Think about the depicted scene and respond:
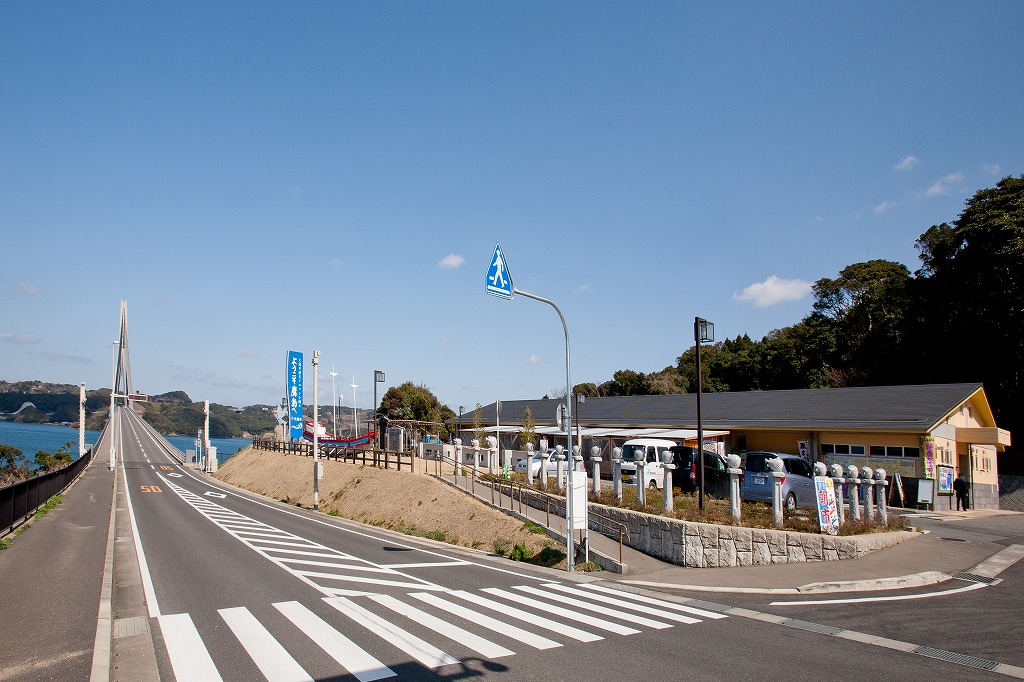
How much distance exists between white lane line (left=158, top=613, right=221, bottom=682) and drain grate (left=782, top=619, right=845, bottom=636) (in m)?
8.55

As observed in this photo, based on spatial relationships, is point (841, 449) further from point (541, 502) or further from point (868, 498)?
point (541, 502)

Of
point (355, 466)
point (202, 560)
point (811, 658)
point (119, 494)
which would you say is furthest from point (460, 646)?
point (119, 494)

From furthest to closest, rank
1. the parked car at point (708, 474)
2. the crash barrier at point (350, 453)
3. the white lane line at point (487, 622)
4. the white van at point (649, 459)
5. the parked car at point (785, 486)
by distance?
the crash barrier at point (350, 453), the white van at point (649, 459), the parked car at point (708, 474), the parked car at point (785, 486), the white lane line at point (487, 622)

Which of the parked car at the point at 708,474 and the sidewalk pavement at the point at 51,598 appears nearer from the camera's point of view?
the sidewalk pavement at the point at 51,598

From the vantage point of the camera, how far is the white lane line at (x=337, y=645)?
7.82 meters

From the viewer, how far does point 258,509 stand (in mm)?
34156

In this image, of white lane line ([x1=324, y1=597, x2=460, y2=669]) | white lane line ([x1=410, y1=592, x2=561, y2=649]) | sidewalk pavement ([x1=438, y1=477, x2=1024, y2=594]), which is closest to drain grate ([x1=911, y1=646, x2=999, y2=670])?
sidewalk pavement ([x1=438, y1=477, x2=1024, y2=594])

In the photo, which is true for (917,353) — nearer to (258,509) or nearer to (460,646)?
(258,509)

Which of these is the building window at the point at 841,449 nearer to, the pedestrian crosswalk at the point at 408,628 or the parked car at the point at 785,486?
the parked car at the point at 785,486

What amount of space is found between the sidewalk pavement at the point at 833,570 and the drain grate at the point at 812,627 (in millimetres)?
2788

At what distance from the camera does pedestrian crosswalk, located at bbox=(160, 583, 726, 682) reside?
324 inches

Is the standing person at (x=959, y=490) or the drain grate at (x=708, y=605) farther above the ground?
the drain grate at (x=708, y=605)

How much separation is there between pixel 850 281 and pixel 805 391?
110 ft

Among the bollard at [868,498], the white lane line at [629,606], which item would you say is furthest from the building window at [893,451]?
the white lane line at [629,606]
